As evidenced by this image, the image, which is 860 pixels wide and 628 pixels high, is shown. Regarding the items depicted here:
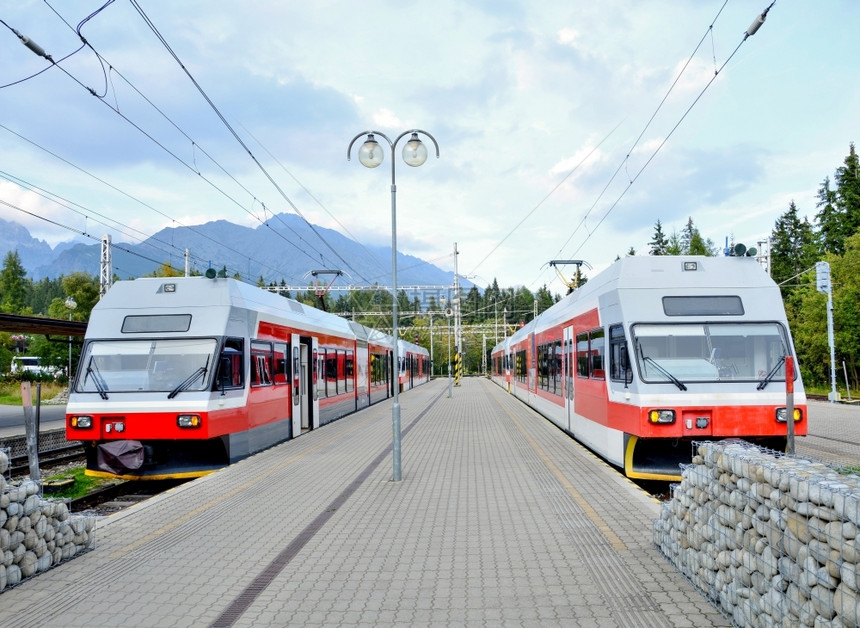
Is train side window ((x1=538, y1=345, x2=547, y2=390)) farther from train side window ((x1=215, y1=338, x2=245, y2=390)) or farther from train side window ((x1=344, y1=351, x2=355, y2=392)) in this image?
train side window ((x1=215, y1=338, x2=245, y2=390))

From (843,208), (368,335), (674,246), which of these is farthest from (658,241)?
(368,335)

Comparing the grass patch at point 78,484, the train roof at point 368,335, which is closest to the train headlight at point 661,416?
the grass patch at point 78,484

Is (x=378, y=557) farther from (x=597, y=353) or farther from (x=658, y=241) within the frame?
(x=658, y=241)

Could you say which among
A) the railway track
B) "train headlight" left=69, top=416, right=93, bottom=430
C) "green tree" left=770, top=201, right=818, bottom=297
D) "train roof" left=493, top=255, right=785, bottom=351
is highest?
"green tree" left=770, top=201, right=818, bottom=297

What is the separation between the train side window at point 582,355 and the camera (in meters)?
12.8

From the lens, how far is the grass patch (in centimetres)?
1187

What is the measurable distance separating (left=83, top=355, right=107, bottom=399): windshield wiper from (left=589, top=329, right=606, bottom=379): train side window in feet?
25.9

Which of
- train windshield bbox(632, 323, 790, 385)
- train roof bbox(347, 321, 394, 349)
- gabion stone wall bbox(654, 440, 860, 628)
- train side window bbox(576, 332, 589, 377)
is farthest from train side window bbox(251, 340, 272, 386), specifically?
train roof bbox(347, 321, 394, 349)

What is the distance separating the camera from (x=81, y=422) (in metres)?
10.7

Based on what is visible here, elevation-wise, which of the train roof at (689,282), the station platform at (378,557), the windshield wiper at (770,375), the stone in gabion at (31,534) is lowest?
the station platform at (378,557)

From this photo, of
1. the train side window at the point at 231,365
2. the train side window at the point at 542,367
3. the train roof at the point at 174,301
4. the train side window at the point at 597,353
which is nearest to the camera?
the train side window at the point at 597,353

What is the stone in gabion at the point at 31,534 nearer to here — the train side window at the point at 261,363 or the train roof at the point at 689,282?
the train side window at the point at 261,363

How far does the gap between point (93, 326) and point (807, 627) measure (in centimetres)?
1104

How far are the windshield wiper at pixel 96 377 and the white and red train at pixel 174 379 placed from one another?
0.05ft
